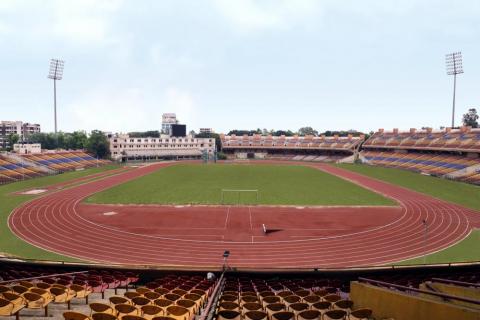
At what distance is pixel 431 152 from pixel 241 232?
7275 cm

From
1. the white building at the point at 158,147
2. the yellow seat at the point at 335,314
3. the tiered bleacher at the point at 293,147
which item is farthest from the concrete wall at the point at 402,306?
the tiered bleacher at the point at 293,147

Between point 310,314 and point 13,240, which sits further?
point 13,240

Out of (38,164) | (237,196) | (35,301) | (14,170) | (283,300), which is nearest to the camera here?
(35,301)

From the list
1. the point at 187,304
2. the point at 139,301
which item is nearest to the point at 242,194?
the point at 139,301

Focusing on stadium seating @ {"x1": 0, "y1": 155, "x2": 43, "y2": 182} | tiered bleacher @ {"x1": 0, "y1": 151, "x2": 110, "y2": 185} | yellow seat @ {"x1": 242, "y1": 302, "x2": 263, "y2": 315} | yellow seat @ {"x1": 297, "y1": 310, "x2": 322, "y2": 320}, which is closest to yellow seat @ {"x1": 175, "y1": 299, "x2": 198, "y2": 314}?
yellow seat @ {"x1": 242, "y1": 302, "x2": 263, "y2": 315}

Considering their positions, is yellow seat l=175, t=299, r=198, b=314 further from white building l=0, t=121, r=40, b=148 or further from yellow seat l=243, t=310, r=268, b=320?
white building l=0, t=121, r=40, b=148

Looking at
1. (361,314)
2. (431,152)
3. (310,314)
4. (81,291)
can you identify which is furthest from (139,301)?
(431,152)

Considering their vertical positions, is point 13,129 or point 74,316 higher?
point 13,129

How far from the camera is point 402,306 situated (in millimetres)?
8508

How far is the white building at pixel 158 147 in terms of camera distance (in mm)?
108688

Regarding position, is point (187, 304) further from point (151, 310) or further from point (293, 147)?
point (293, 147)

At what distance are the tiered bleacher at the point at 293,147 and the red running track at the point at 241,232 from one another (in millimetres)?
75043

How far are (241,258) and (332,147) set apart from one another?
99.2 metres

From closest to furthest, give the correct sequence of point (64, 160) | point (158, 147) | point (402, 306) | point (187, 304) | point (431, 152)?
1. point (402, 306)
2. point (187, 304)
3. point (64, 160)
4. point (431, 152)
5. point (158, 147)
